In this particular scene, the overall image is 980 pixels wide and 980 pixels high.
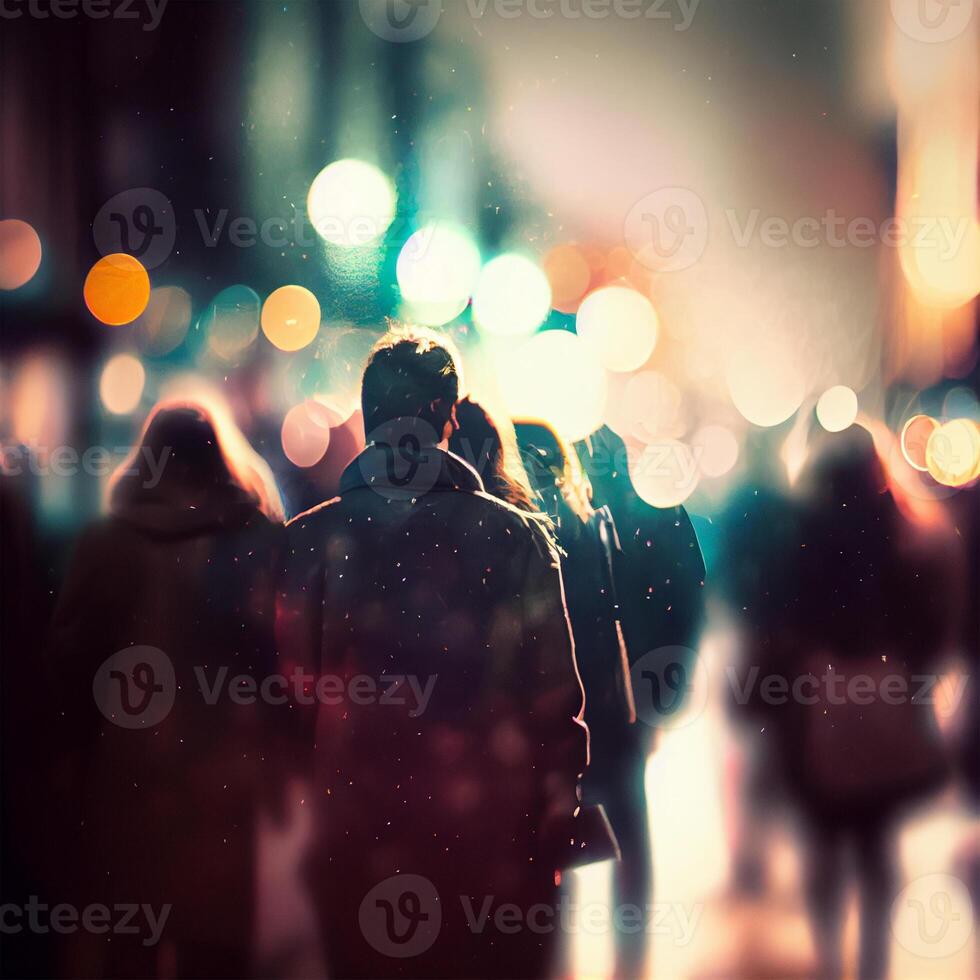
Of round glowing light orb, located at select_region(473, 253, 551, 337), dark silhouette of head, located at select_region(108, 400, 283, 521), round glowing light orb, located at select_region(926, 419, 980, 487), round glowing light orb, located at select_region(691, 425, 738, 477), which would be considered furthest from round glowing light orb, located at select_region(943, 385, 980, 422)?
dark silhouette of head, located at select_region(108, 400, 283, 521)

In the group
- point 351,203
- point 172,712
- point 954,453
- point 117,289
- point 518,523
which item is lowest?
point 172,712

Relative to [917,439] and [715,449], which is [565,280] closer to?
[715,449]

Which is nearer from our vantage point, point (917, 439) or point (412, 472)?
point (412, 472)

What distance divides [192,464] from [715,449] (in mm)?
962

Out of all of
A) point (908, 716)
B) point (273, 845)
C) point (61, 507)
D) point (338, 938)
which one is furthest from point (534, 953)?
point (61, 507)

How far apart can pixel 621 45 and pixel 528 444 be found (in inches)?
30.7

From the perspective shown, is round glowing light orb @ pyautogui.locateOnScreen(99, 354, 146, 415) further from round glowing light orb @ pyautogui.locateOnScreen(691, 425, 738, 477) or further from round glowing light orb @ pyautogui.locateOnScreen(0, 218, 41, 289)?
round glowing light orb @ pyautogui.locateOnScreen(691, 425, 738, 477)

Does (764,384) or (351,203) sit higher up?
(351,203)

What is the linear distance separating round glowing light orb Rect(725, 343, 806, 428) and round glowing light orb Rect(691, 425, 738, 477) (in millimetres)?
57

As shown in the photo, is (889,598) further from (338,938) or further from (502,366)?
(338,938)

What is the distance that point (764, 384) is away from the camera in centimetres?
136

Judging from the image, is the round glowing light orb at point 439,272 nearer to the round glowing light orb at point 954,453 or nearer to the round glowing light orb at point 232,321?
the round glowing light orb at point 232,321

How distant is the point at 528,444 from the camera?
4.38 feet

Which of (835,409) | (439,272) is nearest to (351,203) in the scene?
(439,272)
